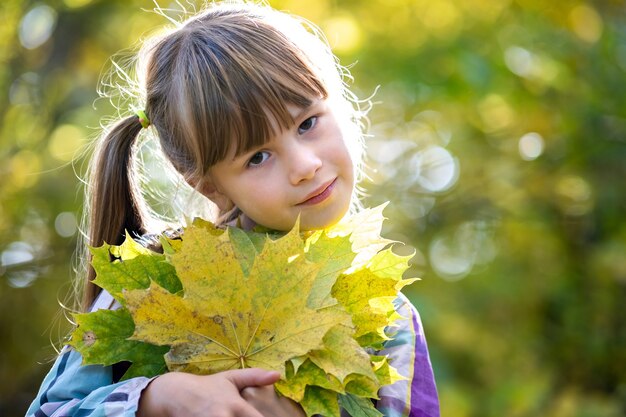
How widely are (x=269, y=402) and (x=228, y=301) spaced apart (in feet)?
0.49

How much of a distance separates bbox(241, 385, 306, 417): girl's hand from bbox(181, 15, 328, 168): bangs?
0.38 metres

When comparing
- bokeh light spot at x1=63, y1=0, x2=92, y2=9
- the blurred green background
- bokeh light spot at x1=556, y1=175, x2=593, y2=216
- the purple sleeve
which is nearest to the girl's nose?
the purple sleeve

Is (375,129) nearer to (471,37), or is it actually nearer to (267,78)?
(471,37)

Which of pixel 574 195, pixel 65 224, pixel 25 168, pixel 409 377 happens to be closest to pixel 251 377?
pixel 409 377

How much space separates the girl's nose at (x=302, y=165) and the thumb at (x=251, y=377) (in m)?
0.32

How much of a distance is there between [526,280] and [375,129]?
1.02 m

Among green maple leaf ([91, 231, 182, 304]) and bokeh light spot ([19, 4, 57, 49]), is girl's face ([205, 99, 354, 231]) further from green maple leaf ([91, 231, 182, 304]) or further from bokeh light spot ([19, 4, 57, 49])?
bokeh light spot ([19, 4, 57, 49])

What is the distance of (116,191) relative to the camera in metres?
1.62

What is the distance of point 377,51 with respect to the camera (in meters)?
3.33

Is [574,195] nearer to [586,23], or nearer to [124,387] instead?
[586,23]

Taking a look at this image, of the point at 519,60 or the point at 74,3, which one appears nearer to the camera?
the point at 519,60

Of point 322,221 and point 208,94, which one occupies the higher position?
point 208,94

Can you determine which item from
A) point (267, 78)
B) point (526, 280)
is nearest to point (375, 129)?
point (526, 280)

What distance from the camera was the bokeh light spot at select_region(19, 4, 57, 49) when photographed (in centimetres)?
369
